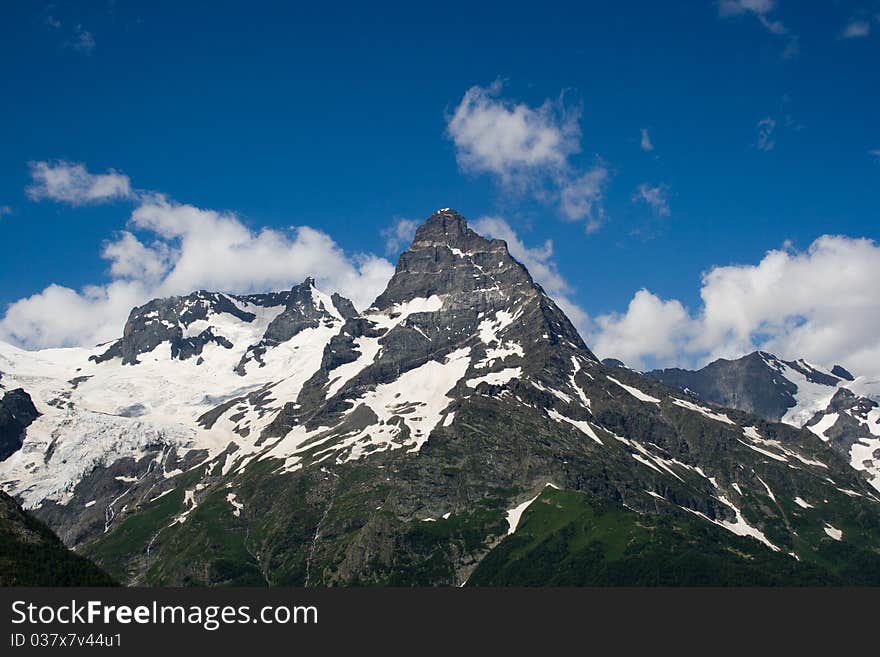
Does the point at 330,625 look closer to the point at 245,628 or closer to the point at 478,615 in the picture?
the point at 245,628

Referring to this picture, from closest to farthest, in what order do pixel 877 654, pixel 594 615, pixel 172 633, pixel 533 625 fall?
1. pixel 172 633
2. pixel 877 654
3. pixel 533 625
4. pixel 594 615

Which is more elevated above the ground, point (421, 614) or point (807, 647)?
point (421, 614)

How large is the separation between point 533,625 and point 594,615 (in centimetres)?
3145

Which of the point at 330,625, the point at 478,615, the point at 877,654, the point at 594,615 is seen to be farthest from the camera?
the point at 594,615

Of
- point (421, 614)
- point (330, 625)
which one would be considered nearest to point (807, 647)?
point (421, 614)

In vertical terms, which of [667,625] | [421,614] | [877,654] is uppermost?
[421,614]

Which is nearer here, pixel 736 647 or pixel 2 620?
pixel 2 620

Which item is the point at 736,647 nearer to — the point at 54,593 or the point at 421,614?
the point at 421,614

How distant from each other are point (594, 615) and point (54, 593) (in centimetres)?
11157

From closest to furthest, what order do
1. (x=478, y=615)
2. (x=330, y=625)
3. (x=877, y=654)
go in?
(x=330, y=625)
(x=877, y=654)
(x=478, y=615)

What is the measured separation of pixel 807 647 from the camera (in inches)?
6206

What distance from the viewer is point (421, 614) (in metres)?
177

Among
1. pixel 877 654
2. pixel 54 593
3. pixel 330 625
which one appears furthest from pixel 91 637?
pixel 877 654

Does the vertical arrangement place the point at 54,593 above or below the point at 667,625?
above
